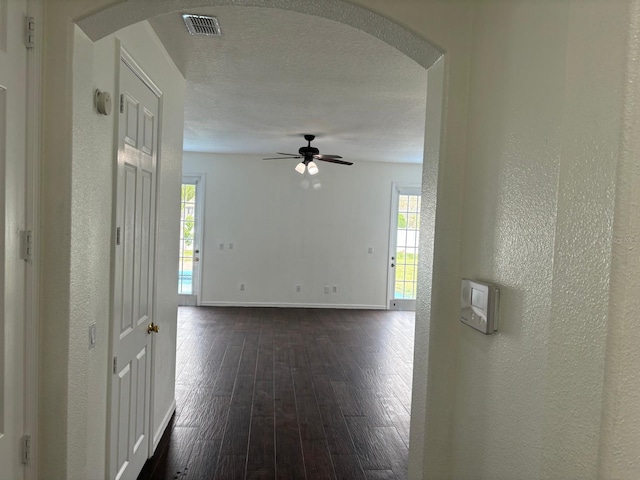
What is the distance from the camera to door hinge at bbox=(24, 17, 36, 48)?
1.42m

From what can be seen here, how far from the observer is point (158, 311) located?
294 cm

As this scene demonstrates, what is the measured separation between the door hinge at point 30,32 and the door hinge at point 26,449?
49.4 inches

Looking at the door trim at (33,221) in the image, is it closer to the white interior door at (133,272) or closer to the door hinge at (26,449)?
the door hinge at (26,449)

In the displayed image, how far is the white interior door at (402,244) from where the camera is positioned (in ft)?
27.2

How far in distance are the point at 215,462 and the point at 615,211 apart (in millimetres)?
2836

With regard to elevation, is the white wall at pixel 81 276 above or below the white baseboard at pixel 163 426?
above

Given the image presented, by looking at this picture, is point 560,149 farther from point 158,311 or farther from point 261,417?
point 261,417

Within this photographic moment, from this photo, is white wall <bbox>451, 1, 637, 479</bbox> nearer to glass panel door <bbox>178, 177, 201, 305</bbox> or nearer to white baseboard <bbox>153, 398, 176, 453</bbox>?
white baseboard <bbox>153, 398, 176, 453</bbox>

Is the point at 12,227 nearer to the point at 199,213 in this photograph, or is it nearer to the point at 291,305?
the point at 199,213

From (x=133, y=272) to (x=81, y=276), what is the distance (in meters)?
0.75

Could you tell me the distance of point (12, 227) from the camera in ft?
4.52

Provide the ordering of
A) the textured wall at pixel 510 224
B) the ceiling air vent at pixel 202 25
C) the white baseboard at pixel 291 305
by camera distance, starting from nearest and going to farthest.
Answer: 1. the textured wall at pixel 510 224
2. the ceiling air vent at pixel 202 25
3. the white baseboard at pixel 291 305

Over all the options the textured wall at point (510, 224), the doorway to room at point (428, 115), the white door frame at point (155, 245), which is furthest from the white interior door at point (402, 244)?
the textured wall at point (510, 224)

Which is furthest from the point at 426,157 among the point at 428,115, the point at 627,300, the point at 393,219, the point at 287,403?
the point at 393,219
